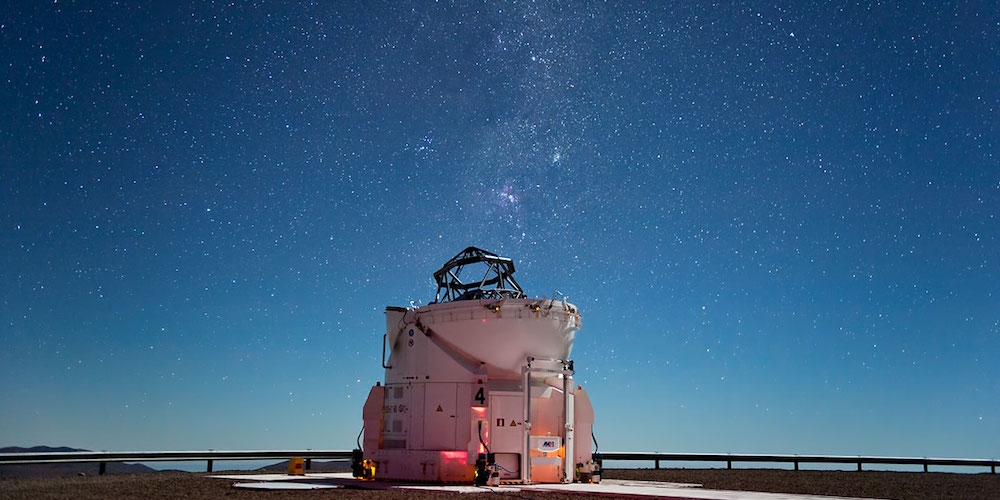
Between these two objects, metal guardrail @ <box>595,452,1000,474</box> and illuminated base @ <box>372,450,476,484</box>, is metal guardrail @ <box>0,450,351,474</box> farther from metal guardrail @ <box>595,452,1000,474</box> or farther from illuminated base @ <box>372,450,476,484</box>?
metal guardrail @ <box>595,452,1000,474</box>

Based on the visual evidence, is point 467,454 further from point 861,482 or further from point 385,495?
point 861,482

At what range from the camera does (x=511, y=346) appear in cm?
2816

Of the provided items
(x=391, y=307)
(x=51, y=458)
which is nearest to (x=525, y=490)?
(x=391, y=307)

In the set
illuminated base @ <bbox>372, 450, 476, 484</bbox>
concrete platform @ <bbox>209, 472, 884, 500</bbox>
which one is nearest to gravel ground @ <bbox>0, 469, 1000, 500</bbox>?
concrete platform @ <bbox>209, 472, 884, 500</bbox>

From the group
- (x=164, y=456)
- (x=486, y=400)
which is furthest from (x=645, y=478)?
(x=164, y=456)

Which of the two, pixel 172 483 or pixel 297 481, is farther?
pixel 297 481

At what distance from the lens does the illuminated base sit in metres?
27.1

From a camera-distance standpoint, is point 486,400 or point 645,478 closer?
point 486,400

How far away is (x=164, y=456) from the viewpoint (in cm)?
3406

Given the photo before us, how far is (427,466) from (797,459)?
68.5 feet

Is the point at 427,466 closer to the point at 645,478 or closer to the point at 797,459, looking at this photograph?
the point at 645,478

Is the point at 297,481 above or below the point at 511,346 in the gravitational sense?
below

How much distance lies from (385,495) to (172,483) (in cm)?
861

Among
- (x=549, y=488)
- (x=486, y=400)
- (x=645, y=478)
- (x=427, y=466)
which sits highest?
(x=486, y=400)
